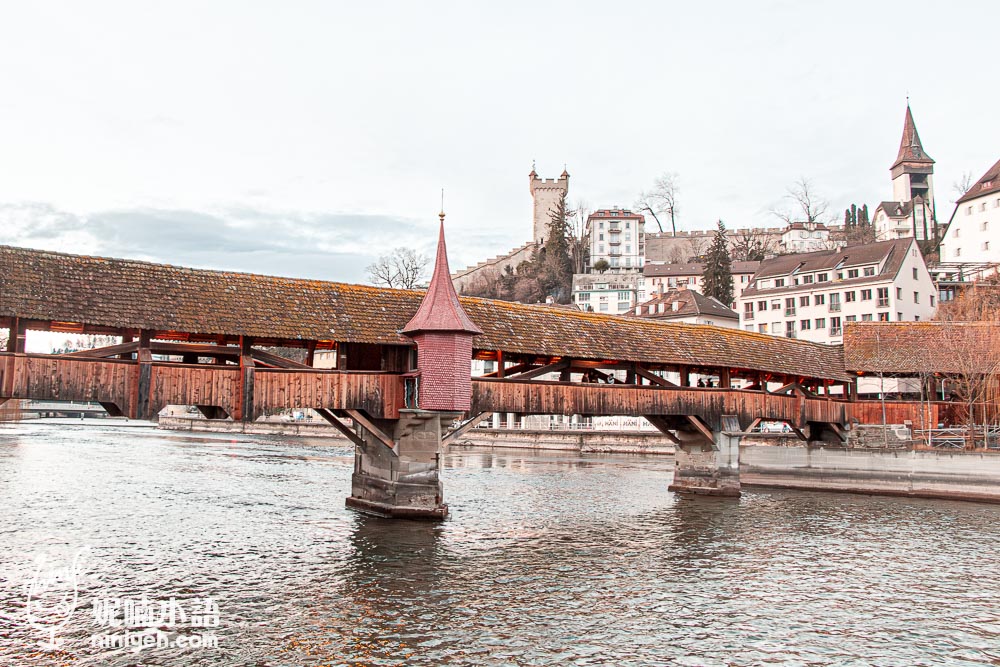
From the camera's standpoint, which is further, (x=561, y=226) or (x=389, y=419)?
(x=561, y=226)

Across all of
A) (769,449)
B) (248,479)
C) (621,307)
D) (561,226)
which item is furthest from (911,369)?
(561,226)

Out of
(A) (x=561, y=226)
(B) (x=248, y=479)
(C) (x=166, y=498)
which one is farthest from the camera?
(A) (x=561, y=226)

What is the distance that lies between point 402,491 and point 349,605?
6.81 metres

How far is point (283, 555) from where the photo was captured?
1609cm

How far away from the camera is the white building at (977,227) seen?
59469mm

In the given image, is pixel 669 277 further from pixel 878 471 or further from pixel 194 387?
pixel 194 387

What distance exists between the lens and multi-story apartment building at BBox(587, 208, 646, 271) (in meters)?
94.8

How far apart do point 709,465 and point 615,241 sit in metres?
69.9

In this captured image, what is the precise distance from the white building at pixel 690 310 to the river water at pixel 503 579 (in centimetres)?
3528

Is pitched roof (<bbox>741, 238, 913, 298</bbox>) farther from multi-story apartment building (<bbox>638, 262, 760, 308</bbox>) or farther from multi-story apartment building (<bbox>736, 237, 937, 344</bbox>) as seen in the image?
multi-story apartment building (<bbox>638, 262, 760, 308</bbox>)

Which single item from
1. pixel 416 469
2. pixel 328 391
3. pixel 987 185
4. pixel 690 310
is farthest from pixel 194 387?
pixel 987 185

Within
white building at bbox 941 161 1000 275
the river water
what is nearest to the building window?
white building at bbox 941 161 1000 275

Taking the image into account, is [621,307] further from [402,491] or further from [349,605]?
[349,605]

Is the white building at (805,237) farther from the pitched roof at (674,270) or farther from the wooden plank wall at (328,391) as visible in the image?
the wooden plank wall at (328,391)
